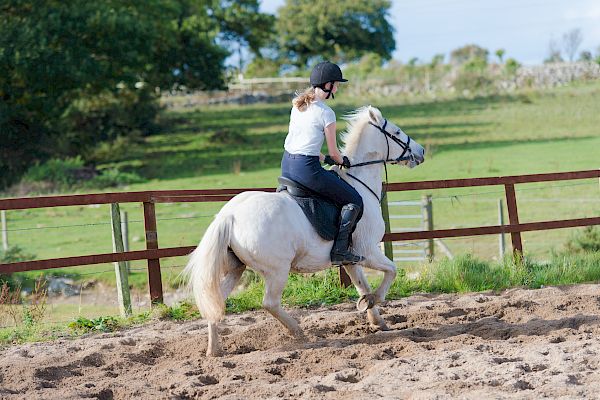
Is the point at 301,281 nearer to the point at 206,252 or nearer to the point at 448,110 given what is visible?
the point at 206,252

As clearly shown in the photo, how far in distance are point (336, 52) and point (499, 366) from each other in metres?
69.2

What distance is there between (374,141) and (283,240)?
165 centimetres

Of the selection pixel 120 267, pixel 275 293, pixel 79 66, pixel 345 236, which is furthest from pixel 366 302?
pixel 79 66

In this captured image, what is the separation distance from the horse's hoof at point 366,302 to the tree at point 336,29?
62565 millimetres

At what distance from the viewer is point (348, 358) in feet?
24.6

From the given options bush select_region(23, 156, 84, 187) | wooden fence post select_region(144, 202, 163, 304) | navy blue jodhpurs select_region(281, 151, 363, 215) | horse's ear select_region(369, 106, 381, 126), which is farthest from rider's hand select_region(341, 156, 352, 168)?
bush select_region(23, 156, 84, 187)

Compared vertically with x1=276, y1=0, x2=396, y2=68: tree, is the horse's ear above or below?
below

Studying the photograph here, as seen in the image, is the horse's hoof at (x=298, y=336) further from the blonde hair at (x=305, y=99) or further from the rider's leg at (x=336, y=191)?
the blonde hair at (x=305, y=99)

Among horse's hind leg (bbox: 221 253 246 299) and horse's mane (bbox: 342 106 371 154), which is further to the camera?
horse's mane (bbox: 342 106 371 154)

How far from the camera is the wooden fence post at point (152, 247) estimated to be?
9.95 m

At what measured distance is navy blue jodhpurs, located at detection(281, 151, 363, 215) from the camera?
8.18 meters

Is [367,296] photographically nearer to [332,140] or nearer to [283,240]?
[283,240]

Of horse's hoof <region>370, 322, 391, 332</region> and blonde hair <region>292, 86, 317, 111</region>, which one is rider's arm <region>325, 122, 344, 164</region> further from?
horse's hoof <region>370, 322, 391, 332</region>

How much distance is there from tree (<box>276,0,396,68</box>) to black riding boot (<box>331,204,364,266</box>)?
62.7m
